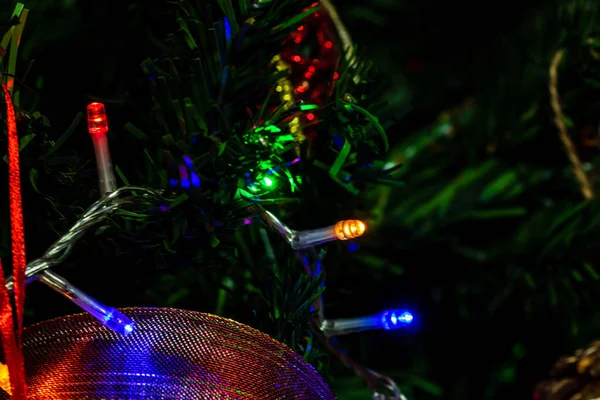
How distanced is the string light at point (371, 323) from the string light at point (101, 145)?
137 mm

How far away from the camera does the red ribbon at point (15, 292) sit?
0.89 feet

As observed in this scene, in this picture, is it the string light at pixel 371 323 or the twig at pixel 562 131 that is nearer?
the string light at pixel 371 323

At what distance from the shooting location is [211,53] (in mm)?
316

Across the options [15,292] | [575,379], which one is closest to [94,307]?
[15,292]

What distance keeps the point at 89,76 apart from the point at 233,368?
25cm

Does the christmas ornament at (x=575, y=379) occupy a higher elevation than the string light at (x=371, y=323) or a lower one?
lower

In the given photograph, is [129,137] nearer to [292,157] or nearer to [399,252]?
[292,157]

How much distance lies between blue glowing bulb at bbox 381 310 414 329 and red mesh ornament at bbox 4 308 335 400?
52mm

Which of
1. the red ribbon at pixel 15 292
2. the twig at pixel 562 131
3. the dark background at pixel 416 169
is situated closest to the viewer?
the red ribbon at pixel 15 292

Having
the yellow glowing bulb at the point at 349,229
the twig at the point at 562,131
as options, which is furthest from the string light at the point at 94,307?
the twig at the point at 562,131

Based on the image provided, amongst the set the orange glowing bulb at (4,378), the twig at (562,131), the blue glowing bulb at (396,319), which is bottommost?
the orange glowing bulb at (4,378)

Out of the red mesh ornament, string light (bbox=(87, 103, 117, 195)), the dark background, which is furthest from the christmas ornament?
string light (bbox=(87, 103, 117, 195))

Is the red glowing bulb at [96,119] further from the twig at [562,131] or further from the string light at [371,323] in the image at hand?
the twig at [562,131]

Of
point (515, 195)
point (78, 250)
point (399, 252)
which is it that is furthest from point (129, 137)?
point (515, 195)
